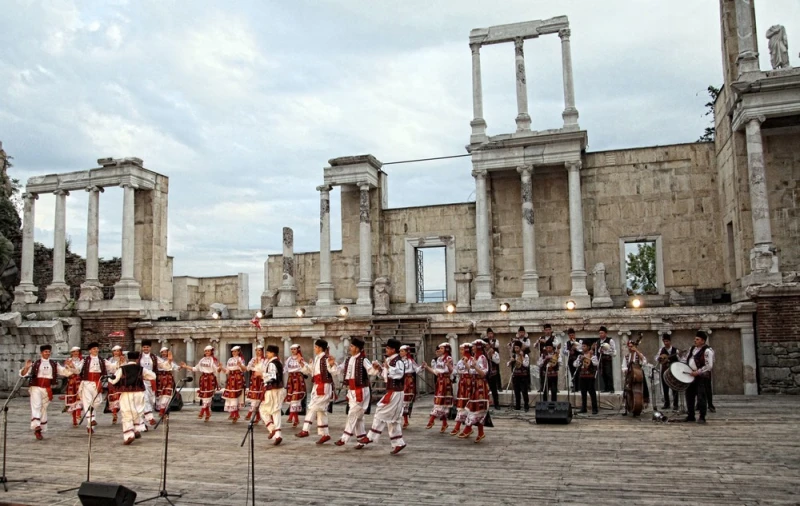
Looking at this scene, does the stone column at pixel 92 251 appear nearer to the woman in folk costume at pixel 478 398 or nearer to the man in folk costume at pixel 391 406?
the man in folk costume at pixel 391 406

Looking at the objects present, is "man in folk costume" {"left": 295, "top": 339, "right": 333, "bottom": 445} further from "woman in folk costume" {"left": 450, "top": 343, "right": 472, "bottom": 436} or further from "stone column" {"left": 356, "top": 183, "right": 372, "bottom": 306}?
"stone column" {"left": 356, "top": 183, "right": 372, "bottom": 306}

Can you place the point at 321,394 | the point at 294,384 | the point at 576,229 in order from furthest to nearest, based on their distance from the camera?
the point at 576,229
the point at 294,384
the point at 321,394

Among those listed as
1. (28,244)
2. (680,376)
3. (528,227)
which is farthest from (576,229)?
(28,244)

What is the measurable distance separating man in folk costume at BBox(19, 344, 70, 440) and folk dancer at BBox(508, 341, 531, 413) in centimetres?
1006

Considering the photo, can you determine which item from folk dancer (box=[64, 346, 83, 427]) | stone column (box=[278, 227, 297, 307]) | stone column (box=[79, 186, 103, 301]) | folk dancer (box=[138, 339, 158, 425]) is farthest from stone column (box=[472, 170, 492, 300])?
stone column (box=[79, 186, 103, 301])

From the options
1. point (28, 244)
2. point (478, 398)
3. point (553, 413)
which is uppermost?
point (28, 244)

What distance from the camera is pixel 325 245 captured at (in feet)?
87.4

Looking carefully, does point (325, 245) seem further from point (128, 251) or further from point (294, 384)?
point (294, 384)

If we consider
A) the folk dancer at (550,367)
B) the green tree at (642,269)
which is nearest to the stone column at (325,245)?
the folk dancer at (550,367)

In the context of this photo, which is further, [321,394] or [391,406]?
[321,394]

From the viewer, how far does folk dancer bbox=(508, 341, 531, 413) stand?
15.8m

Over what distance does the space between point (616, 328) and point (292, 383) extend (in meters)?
11.0

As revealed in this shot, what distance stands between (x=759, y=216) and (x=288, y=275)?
16.6 m

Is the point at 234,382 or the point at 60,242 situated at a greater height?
the point at 60,242
